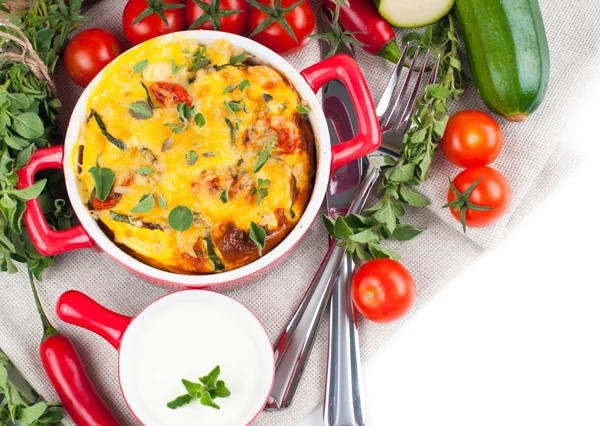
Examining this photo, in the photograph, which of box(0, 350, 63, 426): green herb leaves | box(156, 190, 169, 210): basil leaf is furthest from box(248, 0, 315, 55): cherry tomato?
box(0, 350, 63, 426): green herb leaves

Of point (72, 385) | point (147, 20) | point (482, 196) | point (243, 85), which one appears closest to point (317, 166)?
point (243, 85)

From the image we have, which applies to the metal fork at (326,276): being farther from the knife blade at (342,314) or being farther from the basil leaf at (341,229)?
the basil leaf at (341,229)

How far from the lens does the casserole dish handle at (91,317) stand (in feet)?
7.53

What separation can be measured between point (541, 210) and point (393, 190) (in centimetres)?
70

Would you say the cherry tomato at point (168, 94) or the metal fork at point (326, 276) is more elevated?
the cherry tomato at point (168, 94)

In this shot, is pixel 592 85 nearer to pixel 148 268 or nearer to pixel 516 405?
pixel 516 405

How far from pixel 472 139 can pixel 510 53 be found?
326 mm

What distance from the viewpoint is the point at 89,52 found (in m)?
2.50

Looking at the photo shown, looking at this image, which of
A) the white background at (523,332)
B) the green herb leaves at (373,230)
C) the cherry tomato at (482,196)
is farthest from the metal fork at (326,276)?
the white background at (523,332)

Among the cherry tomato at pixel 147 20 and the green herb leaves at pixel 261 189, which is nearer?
the green herb leaves at pixel 261 189

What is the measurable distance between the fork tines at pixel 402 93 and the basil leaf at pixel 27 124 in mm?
1174

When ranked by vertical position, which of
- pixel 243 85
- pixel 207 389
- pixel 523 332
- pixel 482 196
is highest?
pixel 243 85

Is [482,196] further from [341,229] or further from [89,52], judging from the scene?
[89,52]

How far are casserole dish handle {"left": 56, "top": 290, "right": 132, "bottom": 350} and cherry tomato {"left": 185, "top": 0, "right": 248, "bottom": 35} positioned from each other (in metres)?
0.97
